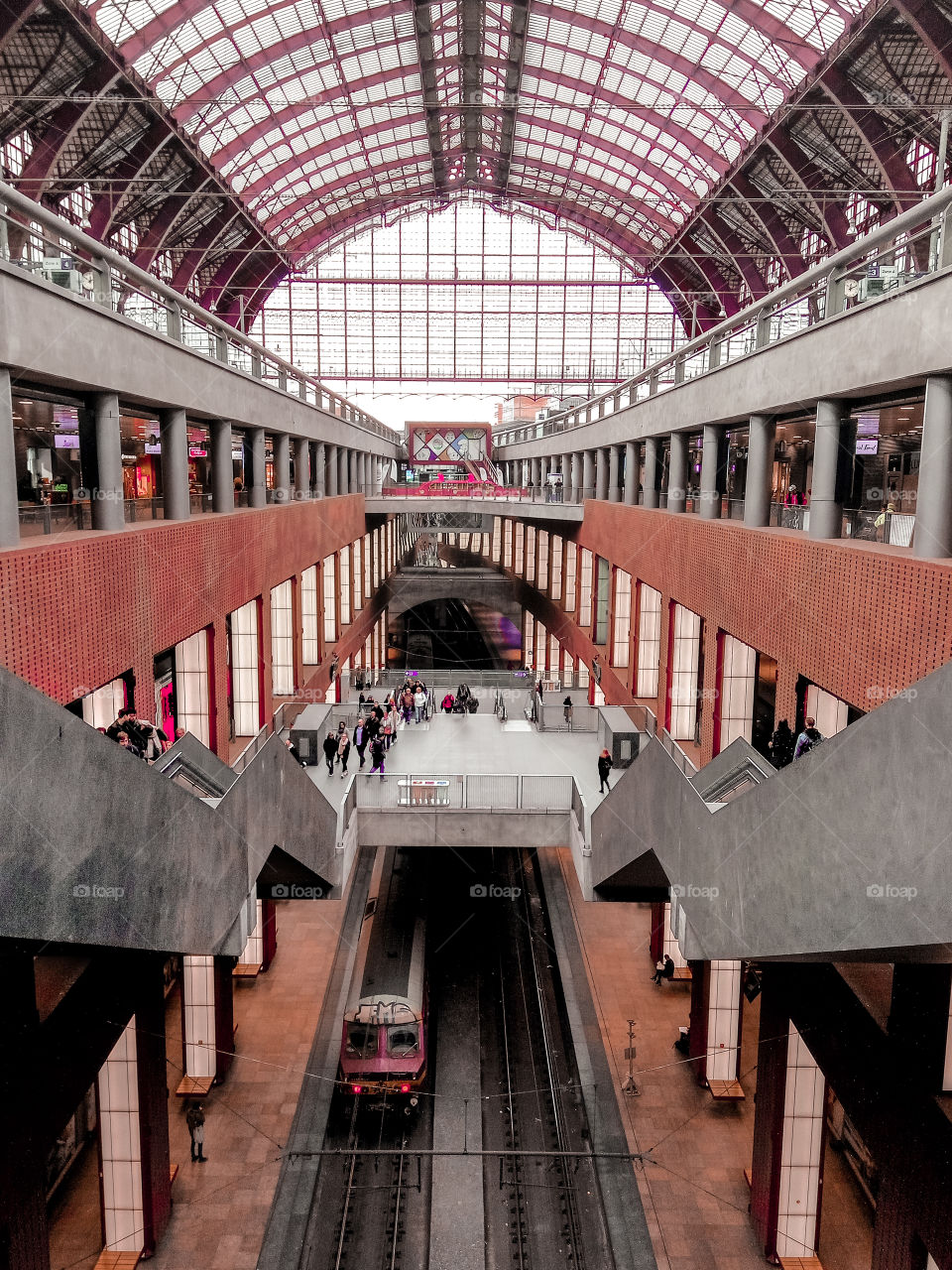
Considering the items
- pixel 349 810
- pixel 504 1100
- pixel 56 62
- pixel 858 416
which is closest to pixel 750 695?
pixel 858 416

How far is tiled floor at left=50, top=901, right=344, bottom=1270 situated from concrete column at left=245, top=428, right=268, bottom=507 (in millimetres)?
10668

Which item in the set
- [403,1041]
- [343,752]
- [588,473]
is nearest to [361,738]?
[343,752]

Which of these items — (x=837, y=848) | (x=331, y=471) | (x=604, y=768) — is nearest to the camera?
(x=837, y=848)

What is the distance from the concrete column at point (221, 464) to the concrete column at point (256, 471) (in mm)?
2607

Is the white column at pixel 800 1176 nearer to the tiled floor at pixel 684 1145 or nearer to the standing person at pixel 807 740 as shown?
the tiled floor at pixel 684 1145

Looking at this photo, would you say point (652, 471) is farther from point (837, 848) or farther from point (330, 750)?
point (837, 848)

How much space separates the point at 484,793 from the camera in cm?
1680

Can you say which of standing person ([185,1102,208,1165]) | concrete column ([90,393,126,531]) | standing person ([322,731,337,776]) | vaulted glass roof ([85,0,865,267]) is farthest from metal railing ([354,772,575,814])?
vaulted glass roof ([85,0,865,267])

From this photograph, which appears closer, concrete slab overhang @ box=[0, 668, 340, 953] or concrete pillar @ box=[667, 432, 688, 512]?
concrete slab overhang @ box=[0, 668, 340, 953]

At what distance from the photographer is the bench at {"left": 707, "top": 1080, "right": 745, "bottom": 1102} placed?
17.2 metres

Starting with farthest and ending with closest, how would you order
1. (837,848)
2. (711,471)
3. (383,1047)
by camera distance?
(711,471), (383,1047), (837,848)

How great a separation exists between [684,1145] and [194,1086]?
883 centimetres

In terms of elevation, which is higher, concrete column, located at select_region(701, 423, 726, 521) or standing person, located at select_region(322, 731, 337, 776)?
concrete column, located at select_region(701, 423, 726, 521)

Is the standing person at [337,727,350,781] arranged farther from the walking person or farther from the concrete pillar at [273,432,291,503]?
the concrete pillar at [273,432,291,503]
